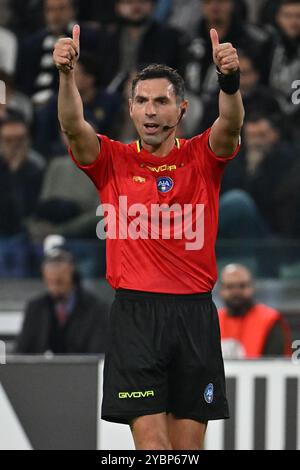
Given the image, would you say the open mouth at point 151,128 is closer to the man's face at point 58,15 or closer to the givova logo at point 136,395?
the givova logo at point 136,395

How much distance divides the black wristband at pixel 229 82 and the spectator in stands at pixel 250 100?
417 cm

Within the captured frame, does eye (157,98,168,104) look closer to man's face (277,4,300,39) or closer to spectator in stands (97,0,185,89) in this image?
spectator in stands (97,0,185,89)

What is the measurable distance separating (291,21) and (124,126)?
5.34 ft

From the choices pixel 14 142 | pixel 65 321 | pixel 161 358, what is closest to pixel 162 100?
pixel 161 358

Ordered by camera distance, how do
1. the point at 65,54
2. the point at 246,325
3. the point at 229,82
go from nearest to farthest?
the point at 65,54, the point at 229,82, the point at 246,325

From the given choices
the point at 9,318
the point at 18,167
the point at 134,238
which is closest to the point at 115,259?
the point at 134,238

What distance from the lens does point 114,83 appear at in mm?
9281

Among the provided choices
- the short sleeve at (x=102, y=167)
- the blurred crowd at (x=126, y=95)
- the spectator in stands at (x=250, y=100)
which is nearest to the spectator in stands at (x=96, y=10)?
the blurred crowd at (x=126, y=95)

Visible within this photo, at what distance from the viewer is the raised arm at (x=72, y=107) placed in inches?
175

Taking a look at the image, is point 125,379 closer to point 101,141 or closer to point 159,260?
point 159,260

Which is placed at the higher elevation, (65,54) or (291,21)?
(291,21)

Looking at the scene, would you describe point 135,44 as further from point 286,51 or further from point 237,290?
point 237,290

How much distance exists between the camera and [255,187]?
27.9 feet

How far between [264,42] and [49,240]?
2.55 m
